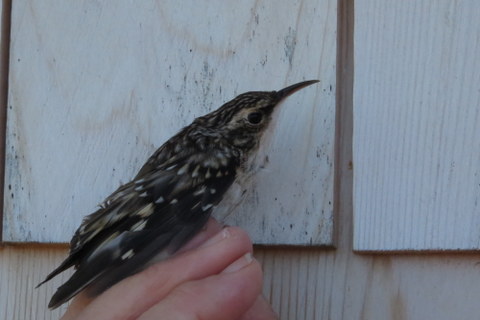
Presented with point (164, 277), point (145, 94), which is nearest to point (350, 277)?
point (164, 277)

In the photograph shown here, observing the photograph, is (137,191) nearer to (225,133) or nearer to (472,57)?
(225,133)

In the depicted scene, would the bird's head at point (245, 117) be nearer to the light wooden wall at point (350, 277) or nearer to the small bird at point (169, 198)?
the small bird at point (169, 198)

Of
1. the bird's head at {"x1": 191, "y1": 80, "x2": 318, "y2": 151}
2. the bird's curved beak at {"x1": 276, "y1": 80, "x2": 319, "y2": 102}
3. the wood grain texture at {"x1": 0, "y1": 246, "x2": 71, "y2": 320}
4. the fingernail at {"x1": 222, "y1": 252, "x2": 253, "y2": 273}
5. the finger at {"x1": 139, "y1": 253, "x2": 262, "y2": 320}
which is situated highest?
the bird's curved beak at {"x1": 276, "y1": 80, "x2": 319, "y2": 102}

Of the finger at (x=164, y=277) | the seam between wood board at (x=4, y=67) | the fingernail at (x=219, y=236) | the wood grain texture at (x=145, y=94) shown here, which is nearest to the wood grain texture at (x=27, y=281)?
the wood grain texture at (x=145, y=94)

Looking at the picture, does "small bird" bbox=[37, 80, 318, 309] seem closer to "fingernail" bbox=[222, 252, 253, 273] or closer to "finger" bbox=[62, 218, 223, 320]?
"finger" bbox=[62, 218, 223, 320]

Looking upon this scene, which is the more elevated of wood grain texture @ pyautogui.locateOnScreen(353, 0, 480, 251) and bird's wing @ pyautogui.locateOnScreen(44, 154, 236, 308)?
wood grain texture @ pyautogui.locateOnScreen(353, 0, 480, 251)

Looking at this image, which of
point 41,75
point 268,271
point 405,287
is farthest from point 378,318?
point 41,75

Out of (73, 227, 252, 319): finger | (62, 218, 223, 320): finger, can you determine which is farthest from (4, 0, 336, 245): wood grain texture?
(73, 227, 252, 319): finger

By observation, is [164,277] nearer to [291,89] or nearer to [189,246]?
[189,246]
